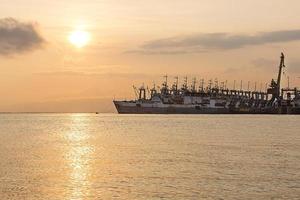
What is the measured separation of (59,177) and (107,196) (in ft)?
32.6

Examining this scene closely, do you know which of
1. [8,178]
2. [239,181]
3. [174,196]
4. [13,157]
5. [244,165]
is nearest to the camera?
[174,196]

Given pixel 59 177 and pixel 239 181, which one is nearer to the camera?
pixel 239 181

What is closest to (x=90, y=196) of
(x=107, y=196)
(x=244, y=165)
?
(x=107, y=196)

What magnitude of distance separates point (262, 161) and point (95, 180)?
18.9 m

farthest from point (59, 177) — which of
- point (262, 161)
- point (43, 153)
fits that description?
point (43, 153)

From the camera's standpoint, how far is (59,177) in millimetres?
45156

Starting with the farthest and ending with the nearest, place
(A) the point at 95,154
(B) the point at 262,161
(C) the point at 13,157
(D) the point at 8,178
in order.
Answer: (A) the point at 95,154 → (C) the point at 13,157 → (B) the point at 262,161 → (D) the point at 8,178

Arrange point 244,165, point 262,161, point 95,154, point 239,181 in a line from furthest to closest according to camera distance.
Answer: point 95,154 < point 262,161 < point 244,165 < point 239,181

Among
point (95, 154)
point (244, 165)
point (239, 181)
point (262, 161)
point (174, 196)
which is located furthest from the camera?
point (95, 154)

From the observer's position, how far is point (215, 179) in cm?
4269

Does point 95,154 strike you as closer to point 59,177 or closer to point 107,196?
point 59,177

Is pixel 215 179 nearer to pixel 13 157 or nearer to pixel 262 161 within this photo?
pixel 262 161

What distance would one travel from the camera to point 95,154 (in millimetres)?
67875

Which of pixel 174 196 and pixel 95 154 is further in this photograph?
pixel 95 154
